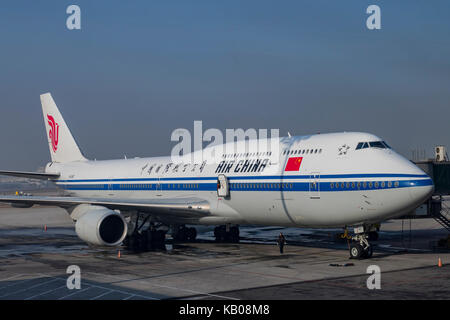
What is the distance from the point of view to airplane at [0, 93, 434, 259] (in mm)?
22594

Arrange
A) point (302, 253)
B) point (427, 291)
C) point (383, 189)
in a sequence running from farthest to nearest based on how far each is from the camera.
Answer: point (302, 253)
point (383, 189)
point (427, 291)

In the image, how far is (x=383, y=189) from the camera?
72.8 ft

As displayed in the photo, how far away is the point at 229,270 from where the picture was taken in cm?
2241

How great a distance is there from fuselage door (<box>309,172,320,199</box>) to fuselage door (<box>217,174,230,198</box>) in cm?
529

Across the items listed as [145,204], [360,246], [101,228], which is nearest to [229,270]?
[360,246]

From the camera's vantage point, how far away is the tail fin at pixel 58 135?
43156mm

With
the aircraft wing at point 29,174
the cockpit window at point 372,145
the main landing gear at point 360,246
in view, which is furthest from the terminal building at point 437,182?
the aircraft wing at point 29,174

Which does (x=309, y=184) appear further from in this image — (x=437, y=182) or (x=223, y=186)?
(x=437, y=182)

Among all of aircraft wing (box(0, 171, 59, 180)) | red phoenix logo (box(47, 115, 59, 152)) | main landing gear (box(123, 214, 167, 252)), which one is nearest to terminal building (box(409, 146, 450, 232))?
main landing gear (box(123, 214, 167, 252))

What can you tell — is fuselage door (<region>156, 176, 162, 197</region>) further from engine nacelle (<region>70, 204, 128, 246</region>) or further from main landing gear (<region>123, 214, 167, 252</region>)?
engine nacelle (<region>70, 204, 128, 246</region>)

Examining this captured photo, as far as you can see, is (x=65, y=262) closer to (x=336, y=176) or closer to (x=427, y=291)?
(x=336, y=176)

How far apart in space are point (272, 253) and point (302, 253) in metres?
1.56

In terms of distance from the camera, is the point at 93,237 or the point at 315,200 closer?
the point at 315,200
